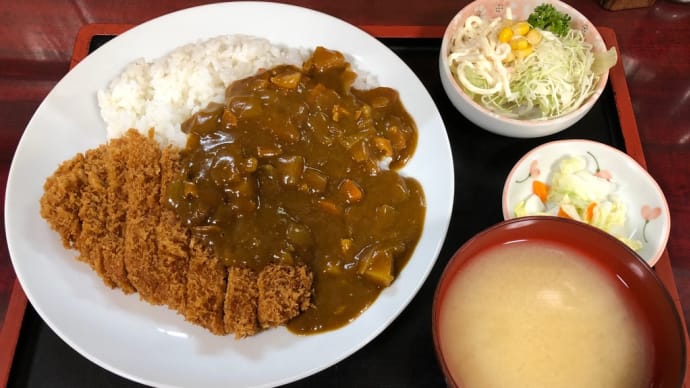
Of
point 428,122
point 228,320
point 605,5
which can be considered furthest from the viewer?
point 605,5

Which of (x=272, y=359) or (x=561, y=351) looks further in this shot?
(x=272, y=359)

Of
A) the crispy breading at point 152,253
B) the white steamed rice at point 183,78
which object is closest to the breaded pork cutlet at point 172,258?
the crispy breading at point 152,253

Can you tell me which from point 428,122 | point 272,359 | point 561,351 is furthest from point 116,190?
point 561,351

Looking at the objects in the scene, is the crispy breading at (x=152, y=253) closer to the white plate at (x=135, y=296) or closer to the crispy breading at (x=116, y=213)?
the crispy breading at (x=116, y=213)

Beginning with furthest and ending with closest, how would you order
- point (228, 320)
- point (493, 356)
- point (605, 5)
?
point (605, 5) < point (228, 320) < point (493, 356)

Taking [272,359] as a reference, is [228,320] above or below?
above

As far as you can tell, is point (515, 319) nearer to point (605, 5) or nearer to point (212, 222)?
point (212, 222)
